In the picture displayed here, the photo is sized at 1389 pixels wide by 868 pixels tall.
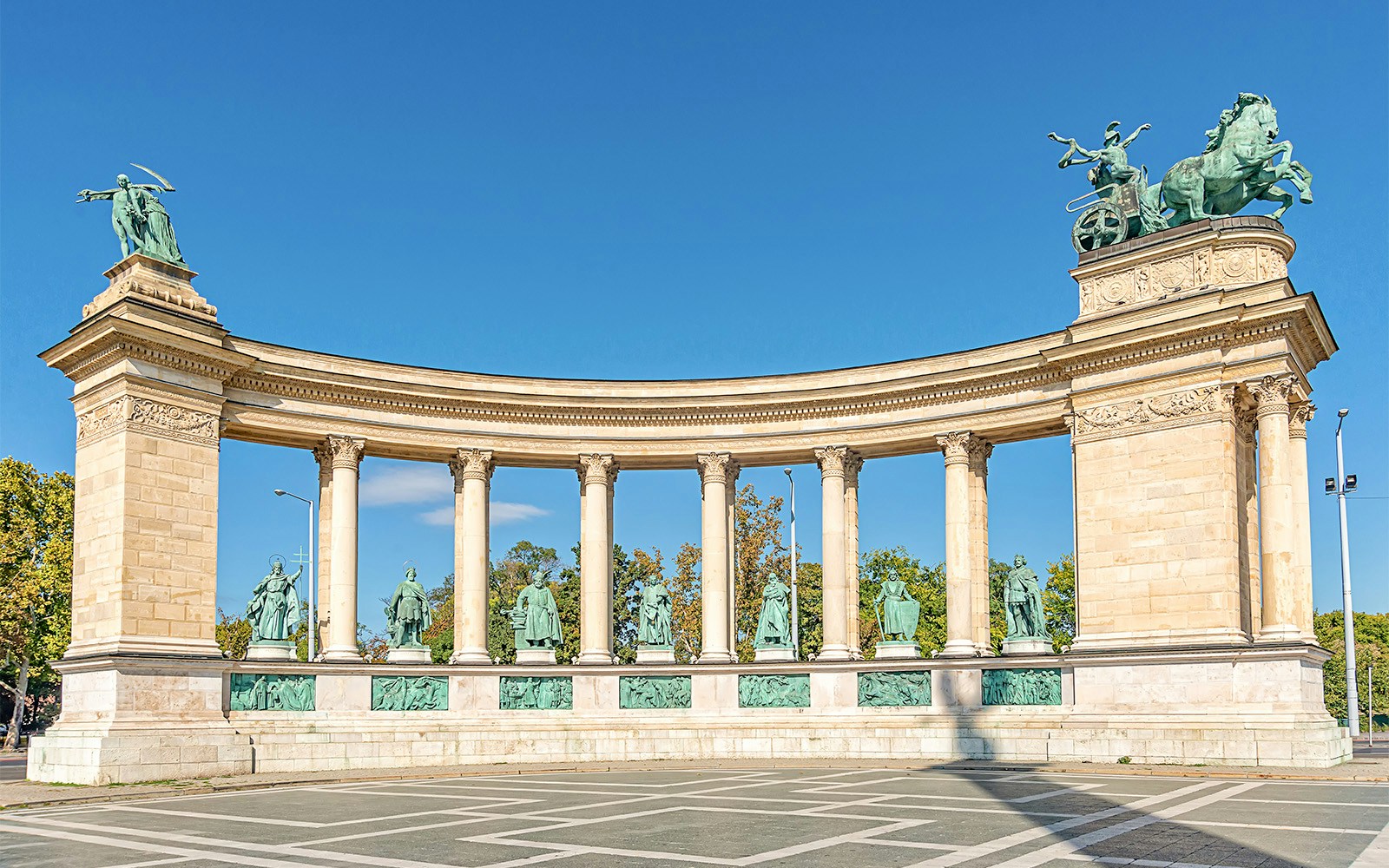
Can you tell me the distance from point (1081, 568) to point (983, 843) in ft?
78.6

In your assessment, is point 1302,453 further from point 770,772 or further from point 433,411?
point 433,411

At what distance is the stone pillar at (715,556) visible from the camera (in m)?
48.6

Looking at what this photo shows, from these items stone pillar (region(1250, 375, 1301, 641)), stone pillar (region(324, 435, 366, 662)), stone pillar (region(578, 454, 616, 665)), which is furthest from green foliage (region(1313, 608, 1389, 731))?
stone pillar (region(324, 435, 366, 662))

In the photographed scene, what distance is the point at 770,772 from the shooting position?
38094 mm

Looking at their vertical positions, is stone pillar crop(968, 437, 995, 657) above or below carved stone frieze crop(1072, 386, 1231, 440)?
below

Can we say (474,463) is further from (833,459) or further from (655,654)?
(833,459)

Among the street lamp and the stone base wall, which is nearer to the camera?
the stone base wall

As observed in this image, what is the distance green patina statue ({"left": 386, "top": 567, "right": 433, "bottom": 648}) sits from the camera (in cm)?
4709

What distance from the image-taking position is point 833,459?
4866 centimetres

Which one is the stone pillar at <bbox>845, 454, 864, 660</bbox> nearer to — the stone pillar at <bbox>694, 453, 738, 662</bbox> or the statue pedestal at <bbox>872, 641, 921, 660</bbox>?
the statue pedestal at <bbox>872, 641, 921, 660</bbox>

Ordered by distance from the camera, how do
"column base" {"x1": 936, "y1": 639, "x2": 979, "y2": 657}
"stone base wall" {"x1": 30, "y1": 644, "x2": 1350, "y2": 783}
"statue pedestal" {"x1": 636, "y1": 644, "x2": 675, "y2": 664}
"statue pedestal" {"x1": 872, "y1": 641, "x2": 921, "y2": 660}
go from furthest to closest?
"statue pedestal" {"x1": 636, "y1": 644, "x2": 675, "y2": 664} → "statue pedestal" {"x1": 872, "y1": 641, "x2": 921, "y2": 660} → "column base" {"x1": 936, "y1": 639, "x2": 979, "y2": 657} → "stone base wall" {"x1": 30, "y1": 644, "x2": 1350, "y2": 783}

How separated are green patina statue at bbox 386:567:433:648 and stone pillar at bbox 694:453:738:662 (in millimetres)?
10440

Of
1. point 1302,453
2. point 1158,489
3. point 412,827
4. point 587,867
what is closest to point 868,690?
point 1158,489

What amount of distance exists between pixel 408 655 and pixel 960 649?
19739mm
